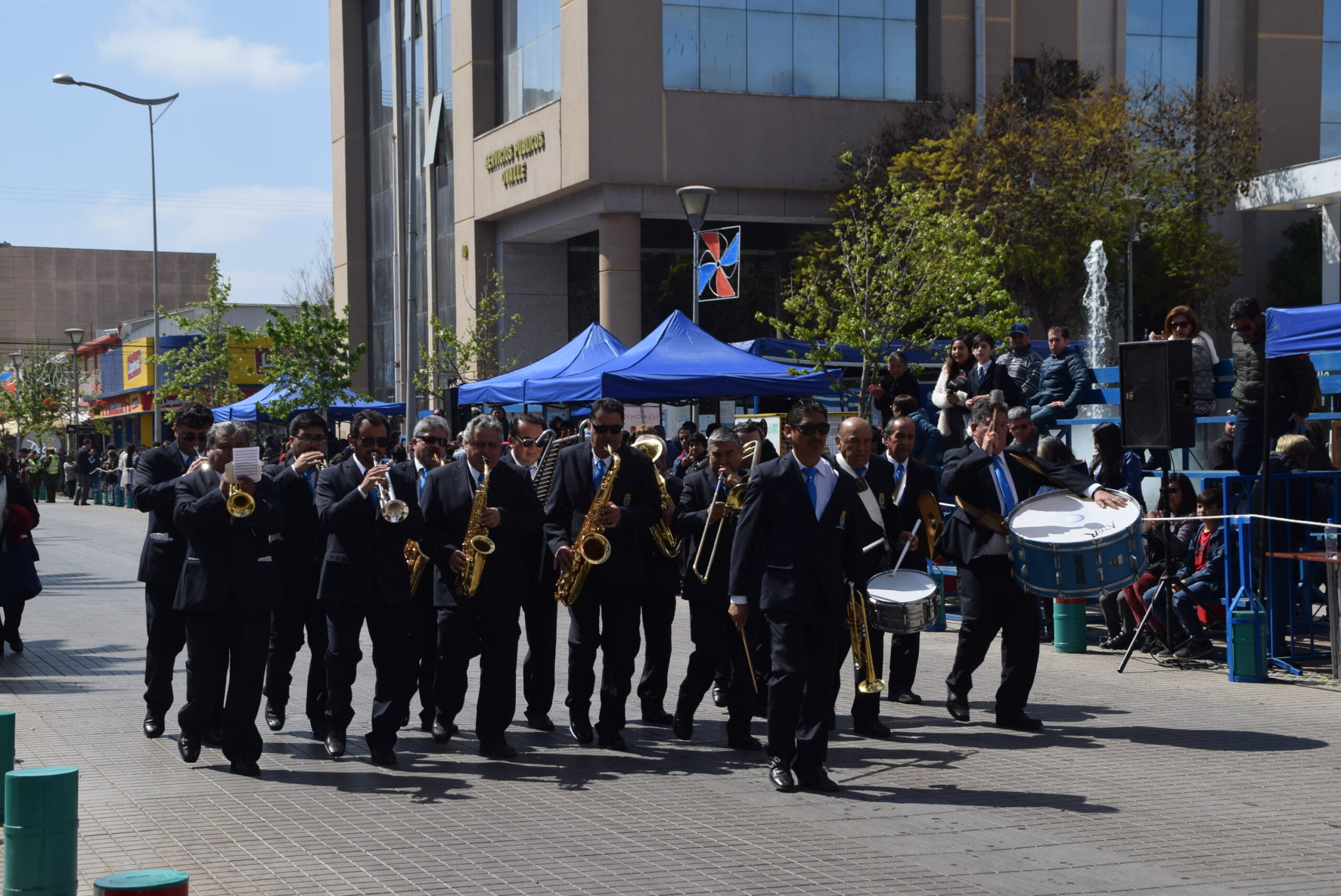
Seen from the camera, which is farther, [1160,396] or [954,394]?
[954,394]

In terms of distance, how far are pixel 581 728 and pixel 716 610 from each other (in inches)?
42.4

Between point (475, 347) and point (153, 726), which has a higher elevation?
point (475, 347)

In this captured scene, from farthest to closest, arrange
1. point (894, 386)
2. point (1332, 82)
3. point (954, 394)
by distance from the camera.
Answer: point (1332, 82) → point (894, 386) → point (954, 394)

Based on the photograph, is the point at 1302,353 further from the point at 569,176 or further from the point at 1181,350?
the point at 569,176

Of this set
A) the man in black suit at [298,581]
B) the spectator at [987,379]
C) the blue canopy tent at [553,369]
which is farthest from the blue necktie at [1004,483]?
the blue canopy tent at [553,369]

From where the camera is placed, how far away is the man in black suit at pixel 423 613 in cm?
877

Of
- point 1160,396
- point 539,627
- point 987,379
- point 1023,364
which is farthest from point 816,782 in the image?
point 1023,364

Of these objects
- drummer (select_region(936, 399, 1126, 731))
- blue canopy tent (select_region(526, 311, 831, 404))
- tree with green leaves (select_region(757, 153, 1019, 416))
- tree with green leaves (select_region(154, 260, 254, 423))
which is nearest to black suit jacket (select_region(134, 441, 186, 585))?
drummer (select_region(936, 399, 1126, 731))

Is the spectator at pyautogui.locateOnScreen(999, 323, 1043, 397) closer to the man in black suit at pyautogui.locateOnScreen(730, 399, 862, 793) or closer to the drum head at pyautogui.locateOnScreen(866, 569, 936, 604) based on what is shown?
the drum head at pyautogui.locateOnScreen(866, 569, 936, 604)

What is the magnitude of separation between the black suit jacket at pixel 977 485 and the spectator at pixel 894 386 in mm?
5410

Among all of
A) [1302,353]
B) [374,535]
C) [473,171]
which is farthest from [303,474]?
[473,171]

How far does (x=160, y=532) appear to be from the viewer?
896 cm

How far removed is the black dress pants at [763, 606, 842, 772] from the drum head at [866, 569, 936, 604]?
104cm

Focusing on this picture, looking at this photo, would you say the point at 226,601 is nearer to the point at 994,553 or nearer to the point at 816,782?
the point at 816,782
